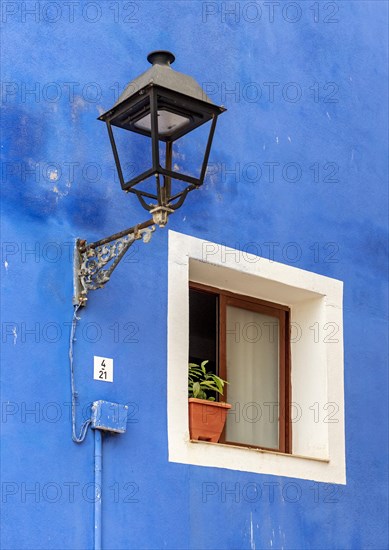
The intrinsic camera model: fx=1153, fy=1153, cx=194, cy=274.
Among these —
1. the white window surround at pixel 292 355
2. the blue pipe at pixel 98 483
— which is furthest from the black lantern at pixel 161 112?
the blue pipe at pixel 98 483

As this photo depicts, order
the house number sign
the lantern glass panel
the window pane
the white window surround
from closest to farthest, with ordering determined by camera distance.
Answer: the lantern glass panel → the house number sign → the white window surround → the window pane

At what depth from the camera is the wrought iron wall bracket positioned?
630cm

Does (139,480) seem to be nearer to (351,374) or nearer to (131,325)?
(131,325)

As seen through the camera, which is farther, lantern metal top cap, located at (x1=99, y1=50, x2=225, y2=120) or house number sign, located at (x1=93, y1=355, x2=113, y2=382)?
house number sign, located at (x1=93, y1=355, x2=113, y2=382)

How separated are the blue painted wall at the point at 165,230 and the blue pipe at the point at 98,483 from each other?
0.15ft

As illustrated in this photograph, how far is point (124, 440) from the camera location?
650 centimetres

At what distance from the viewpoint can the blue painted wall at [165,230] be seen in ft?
20.5

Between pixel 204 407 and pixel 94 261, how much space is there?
1.15 metres

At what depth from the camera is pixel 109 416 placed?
6371mm

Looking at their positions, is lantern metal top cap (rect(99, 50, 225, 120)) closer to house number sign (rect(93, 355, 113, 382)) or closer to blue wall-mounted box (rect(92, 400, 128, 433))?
house number sign (rect(93, 355, 113, 382))

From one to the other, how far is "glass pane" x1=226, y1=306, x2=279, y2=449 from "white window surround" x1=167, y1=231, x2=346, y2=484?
150 millimetres

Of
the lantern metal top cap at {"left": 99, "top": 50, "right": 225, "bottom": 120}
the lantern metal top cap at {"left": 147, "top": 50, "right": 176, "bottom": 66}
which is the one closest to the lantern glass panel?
the lantern metal top cap at {"left": 99, "top": 50, "right": 225, "bottom": 120}

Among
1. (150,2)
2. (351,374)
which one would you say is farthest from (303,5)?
(351,374)

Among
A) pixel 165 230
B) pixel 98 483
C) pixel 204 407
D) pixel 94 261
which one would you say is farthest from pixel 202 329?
pixel 98 483
